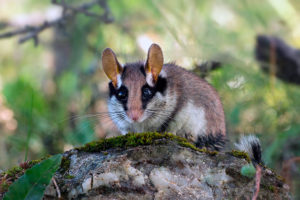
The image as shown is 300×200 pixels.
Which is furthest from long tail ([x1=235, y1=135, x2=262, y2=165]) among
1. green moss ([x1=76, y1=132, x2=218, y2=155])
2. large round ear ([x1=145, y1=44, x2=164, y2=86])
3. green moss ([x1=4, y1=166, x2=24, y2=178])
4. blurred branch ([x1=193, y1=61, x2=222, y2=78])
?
blurred branch ([x1=193, y1=61, x2=222, y2=78])

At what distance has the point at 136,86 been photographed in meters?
3.54

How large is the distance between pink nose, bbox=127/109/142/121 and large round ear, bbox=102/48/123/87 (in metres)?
0.36

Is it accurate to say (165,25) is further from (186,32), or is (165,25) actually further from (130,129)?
(130,129)

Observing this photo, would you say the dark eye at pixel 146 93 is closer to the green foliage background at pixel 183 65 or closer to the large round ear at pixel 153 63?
the large round ear at pixel 153 63

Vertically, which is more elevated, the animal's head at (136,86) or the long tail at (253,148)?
the animal's head at (136,86)

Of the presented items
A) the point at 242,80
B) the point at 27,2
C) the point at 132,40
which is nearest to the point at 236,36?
the point at 242,80

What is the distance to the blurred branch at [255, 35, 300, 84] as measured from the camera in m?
5.74

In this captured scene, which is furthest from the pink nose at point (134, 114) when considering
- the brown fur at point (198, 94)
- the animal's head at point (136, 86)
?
the brown fur at point (198, 94)

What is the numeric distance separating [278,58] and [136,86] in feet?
10.1

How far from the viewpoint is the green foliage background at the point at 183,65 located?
5.47m

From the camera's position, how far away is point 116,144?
2.81m

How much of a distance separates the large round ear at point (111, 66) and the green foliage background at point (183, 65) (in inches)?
33.0

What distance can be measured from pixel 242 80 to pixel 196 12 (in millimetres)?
1331

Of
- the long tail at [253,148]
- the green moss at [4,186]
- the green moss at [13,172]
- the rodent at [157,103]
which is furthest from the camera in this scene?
the rodent at [157,103]
